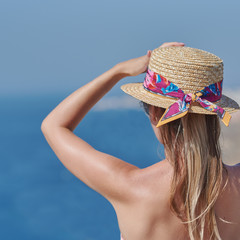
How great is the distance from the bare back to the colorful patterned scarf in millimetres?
221

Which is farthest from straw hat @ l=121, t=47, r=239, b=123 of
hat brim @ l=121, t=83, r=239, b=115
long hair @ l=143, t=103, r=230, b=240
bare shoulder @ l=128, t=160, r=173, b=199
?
bare shoulder @ l=128, t=160, r=173, b=199

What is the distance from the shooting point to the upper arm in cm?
168

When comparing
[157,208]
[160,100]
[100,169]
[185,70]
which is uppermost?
[185,70]

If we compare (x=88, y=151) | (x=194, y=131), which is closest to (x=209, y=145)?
(x=194, y=131)

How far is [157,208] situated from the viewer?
1693mm

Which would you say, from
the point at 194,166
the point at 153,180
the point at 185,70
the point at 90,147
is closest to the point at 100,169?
the point at 90,147

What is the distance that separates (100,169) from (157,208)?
28cm

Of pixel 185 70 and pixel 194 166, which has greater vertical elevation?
pixel 185 70

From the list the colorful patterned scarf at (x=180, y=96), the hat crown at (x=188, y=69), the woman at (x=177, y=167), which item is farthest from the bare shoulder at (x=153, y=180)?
the hat crown at (x=188, y=69)

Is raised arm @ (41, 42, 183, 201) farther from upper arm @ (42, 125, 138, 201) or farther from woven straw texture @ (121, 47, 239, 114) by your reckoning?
woven straw texture @ (121, 47, 239, 114)

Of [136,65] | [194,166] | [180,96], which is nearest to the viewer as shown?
[194,166]

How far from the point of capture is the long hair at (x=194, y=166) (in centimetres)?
167

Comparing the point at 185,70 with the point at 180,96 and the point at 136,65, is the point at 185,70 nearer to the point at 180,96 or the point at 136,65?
the point at 180,96

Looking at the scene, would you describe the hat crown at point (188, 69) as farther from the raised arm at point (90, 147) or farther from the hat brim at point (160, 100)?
the raised arm at point (90, 147)
